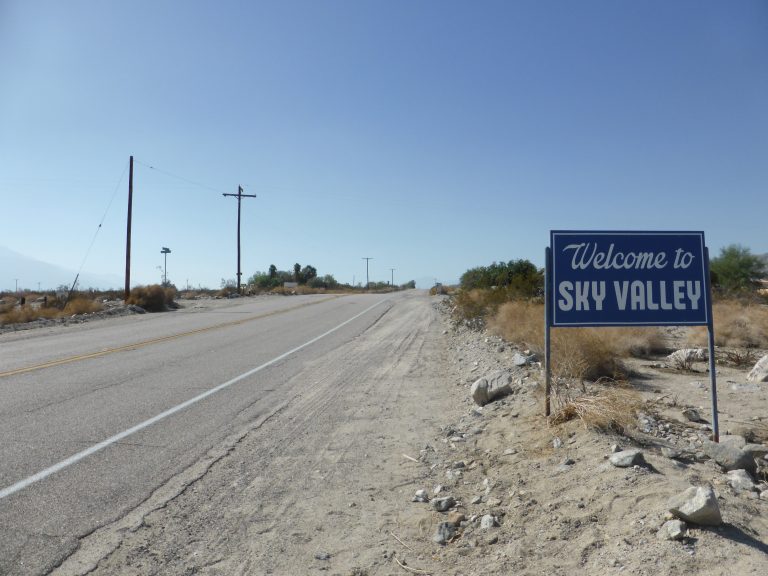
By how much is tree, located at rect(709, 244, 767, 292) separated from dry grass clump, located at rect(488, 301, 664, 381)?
2148 centimetres

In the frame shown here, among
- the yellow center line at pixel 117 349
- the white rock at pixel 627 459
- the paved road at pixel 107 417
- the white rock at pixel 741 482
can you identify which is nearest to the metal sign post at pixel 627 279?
the white rock at pixel 627 459

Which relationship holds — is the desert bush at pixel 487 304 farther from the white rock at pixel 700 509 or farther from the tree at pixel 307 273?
the tree at pixel 307 273

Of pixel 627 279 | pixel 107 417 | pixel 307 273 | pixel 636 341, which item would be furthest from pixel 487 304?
pixel 307 273

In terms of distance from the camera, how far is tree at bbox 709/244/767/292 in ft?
110

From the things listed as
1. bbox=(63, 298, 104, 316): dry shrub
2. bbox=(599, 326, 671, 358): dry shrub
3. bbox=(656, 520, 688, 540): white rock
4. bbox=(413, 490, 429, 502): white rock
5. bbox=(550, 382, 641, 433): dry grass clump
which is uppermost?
bbox=(63, 298, 104, 316): dry shrub

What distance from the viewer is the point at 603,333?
465 inches

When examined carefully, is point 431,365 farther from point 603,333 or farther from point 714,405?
point 714,405

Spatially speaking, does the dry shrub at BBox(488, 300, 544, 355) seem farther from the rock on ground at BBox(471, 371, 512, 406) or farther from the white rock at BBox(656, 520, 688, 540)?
the white rock at BBox(656, 520, 688, 540)

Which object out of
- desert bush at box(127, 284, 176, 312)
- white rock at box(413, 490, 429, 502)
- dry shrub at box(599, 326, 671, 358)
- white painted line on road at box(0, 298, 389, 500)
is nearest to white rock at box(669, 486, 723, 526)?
white rock at box(413, 490, 429, 502)

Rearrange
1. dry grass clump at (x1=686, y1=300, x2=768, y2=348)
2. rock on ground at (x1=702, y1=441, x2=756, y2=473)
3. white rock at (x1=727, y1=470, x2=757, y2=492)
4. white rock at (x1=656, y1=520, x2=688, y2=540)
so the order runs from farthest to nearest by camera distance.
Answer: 1. dry grass clump at (x1=686, y1=300, x2=768, y2=348)
2. rock on ground at (x1=702, y1=441, x2=756, y2=473)
3. white rock at (x1=727, y1=470, x2=757, y2=492)
4. white rock at (x1=656, y1=520, x2=688, y2=540)

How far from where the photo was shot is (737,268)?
34.3 metres

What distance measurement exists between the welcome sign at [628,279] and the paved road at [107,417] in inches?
165

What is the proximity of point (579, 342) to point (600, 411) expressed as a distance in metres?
3.68

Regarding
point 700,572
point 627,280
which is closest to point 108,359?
point 627,280
